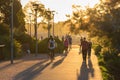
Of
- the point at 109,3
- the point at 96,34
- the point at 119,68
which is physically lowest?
the point at 119,68

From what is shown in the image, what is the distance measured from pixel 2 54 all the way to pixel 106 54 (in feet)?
26.8

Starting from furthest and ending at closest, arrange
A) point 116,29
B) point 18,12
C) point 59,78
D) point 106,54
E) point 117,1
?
point 18,12
point 106,54
point 117,1
point 116,29
point 59,78

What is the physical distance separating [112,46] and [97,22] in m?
2.27

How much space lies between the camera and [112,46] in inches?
1210

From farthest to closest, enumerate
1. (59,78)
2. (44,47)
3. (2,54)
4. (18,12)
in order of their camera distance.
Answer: (18,12), (44,47), (2,54), (59,78)

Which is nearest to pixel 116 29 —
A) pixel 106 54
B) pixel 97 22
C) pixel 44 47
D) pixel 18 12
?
pixel 97 22

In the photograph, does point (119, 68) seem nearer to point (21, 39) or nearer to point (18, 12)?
point (21, 39)

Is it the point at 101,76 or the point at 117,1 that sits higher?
the point at 117,1

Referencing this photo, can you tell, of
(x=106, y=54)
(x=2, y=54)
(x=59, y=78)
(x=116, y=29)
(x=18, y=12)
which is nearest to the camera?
(x=59, y=78)

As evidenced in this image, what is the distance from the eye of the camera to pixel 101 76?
19.6 m

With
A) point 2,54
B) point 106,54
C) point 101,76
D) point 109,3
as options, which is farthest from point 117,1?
point 101,76

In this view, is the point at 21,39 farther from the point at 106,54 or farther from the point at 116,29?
the point at 116,29

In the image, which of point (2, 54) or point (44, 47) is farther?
point (44, 47)

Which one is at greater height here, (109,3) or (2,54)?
(109,3)
